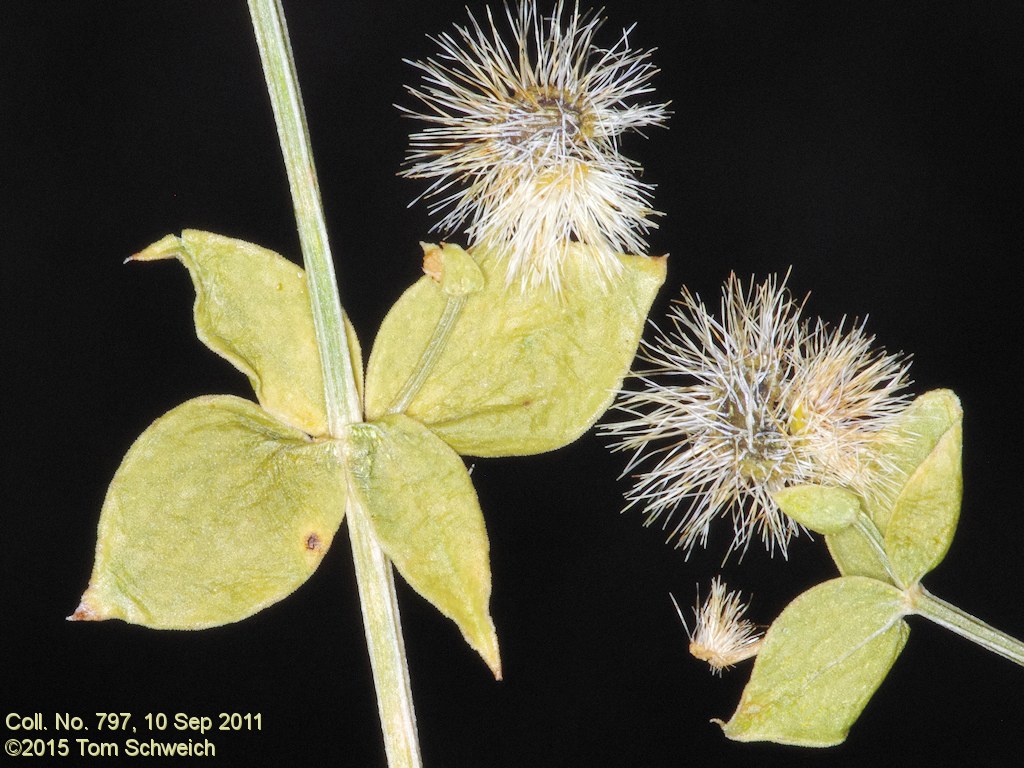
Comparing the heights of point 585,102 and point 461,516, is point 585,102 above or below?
above

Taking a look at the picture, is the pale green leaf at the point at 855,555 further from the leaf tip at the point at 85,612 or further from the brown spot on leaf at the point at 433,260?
the leaf tip at the point at 85,612

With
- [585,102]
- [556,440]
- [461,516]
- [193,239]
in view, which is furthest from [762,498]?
[193,239]

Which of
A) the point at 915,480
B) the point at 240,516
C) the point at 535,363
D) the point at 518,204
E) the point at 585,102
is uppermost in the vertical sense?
the point at 585,102

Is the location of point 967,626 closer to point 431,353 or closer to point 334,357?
point 431,353

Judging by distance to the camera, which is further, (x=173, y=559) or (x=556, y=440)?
(x=556, y=440)

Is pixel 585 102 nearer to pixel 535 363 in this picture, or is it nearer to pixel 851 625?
pixel 535 363

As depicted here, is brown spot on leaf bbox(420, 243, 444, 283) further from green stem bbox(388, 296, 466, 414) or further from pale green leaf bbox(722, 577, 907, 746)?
pale green leaf bbox(722, 577, 907, 746)
